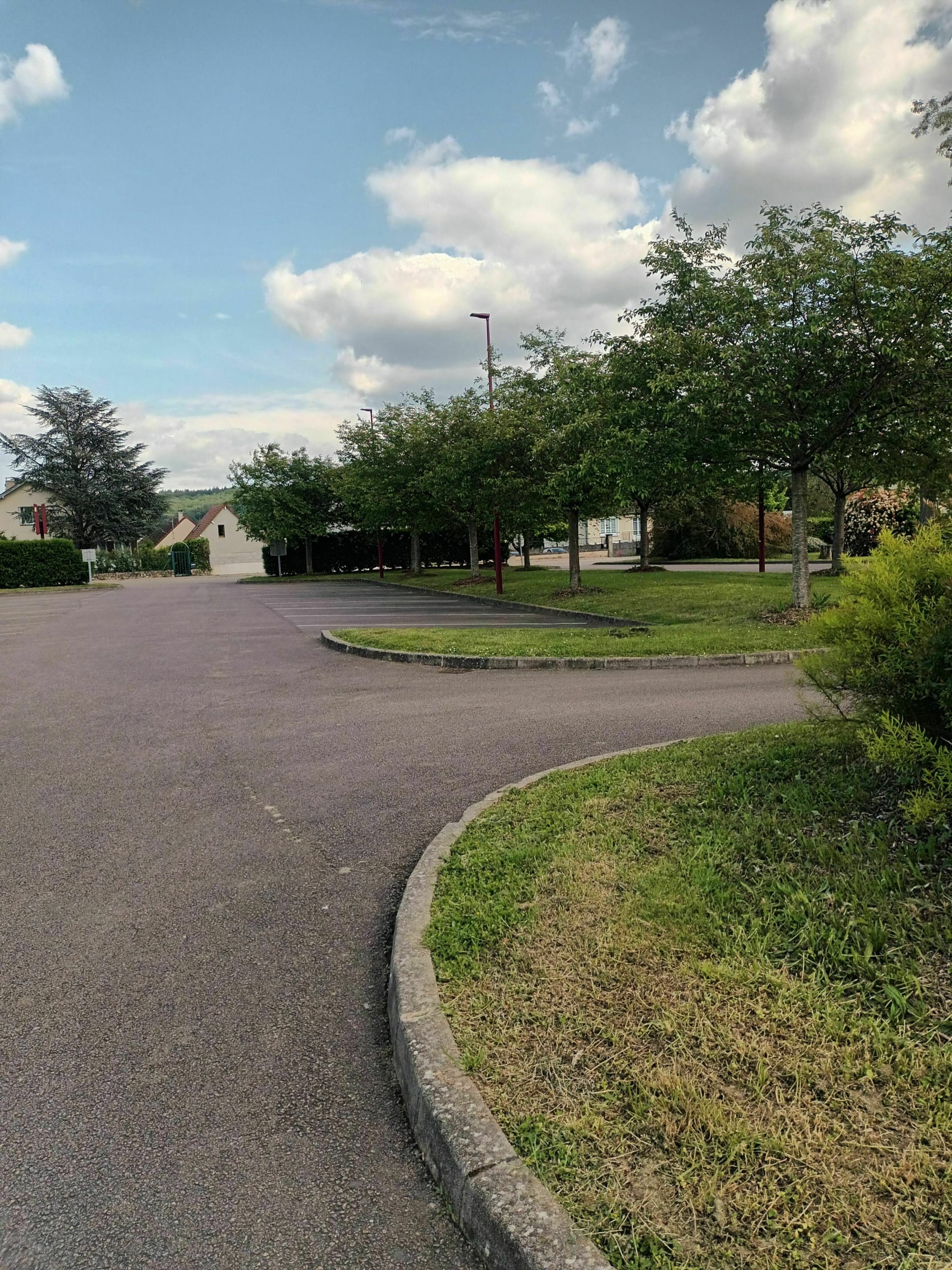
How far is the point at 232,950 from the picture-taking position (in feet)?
11.7

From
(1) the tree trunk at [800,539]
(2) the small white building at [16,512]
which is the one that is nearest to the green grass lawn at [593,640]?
(1) the tree trunk at [800,539]

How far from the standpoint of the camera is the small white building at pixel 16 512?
6988 cm

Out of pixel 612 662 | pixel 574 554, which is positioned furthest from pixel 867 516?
pixel 612 662

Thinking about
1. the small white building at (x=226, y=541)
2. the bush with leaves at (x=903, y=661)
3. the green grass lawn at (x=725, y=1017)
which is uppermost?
the small white building at (x=226, y=541)

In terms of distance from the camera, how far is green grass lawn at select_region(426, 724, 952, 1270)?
1.95 metres

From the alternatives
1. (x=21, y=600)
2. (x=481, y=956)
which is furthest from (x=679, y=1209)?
(x=21, y=600)

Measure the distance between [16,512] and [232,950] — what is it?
256 ft

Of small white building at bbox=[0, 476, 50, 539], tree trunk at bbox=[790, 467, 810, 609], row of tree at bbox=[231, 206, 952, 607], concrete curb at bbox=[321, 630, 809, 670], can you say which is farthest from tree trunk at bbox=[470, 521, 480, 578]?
small white building at bbox=[0, 476, 50, 539]

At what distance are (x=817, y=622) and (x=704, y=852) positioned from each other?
1.35m

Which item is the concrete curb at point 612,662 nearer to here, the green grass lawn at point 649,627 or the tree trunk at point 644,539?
the green grass lawn at point 649,627

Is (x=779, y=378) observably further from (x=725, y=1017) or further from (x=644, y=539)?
(x=644, y=539)

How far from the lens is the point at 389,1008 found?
308cm

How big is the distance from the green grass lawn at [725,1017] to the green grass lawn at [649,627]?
4.44 feet

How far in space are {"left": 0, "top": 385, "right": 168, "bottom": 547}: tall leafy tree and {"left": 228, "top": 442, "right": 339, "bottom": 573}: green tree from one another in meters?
28.2
